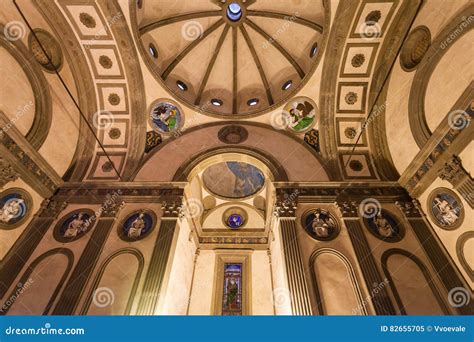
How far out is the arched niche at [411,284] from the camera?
316 inches

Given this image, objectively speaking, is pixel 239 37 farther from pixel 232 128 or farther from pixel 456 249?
pixel 456 249

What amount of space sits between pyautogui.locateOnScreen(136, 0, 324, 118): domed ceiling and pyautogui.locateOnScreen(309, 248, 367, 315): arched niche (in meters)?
7.73

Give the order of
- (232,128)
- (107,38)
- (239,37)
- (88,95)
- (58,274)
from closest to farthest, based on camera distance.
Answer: (58,274) → (107,38) → (88,95) → (232,128) → (239,37)

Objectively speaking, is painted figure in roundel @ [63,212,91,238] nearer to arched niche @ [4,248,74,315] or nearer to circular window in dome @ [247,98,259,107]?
arched niche @ [4,248,74,315]

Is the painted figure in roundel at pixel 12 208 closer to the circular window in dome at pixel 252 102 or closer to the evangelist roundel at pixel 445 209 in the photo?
the circular window in dome at pixel 252 102

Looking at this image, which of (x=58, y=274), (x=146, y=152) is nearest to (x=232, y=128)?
(x=146, y=152)

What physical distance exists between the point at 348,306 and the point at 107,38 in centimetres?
1398

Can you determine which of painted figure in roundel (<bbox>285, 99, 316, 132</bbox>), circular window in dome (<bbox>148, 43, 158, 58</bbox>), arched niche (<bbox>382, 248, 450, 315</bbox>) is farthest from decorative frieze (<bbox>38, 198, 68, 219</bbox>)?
arched niche (<bbox>382, 248, 450, 315</bbox>)

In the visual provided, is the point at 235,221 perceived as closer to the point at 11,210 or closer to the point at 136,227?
the point at 136,227

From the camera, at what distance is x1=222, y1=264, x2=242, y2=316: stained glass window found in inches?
500

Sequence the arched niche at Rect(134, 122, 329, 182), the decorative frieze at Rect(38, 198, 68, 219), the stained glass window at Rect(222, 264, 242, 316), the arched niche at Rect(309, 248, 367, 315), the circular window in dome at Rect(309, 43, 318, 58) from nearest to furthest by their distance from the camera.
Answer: the arched niche at Rect(309, 248, 367, 315), the decorative frieze at Rect(38, 198, 68, 219), the arched niche at Rect(134, 122, 329, 182), the stained glass window at Rect(222, 264, 242, 316), the circular window in dome at Rect(309, 43, 318, 58)

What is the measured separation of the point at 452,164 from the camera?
8.30m

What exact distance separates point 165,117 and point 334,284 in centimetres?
1067

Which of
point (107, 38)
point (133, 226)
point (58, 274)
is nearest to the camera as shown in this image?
point (58, 274)
